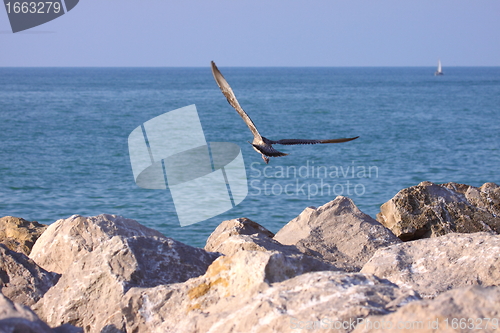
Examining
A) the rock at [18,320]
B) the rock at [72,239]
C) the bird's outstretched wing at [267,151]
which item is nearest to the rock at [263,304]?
the rock at [18,320]

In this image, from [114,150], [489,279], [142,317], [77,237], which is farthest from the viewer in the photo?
[114,150]

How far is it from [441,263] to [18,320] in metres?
3.21

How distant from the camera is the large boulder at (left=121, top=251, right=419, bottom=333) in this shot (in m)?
3.14

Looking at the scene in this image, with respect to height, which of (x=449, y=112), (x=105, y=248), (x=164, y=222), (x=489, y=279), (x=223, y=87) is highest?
(x=223, y=87)

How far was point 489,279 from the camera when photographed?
419cm

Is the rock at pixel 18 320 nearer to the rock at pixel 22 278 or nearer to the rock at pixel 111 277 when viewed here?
the rock at pixel 111 277

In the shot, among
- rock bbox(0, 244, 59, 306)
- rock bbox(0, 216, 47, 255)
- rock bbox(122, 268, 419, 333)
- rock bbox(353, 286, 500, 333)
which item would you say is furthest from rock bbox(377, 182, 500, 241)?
rock bbox(0, 216, 47, 255)

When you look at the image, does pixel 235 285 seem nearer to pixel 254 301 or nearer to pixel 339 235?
pixel 254 301

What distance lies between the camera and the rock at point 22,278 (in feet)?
15.3

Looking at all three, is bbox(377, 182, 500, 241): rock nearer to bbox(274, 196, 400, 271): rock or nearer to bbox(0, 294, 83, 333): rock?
bbox(274, 196, 400, 271): rock

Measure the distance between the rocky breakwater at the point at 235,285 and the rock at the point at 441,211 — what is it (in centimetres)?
149

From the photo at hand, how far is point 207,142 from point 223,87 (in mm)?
25046

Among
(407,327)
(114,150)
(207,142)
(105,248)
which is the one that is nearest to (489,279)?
(407,327)

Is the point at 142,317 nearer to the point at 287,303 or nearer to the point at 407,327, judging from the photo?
the point at 287,303
